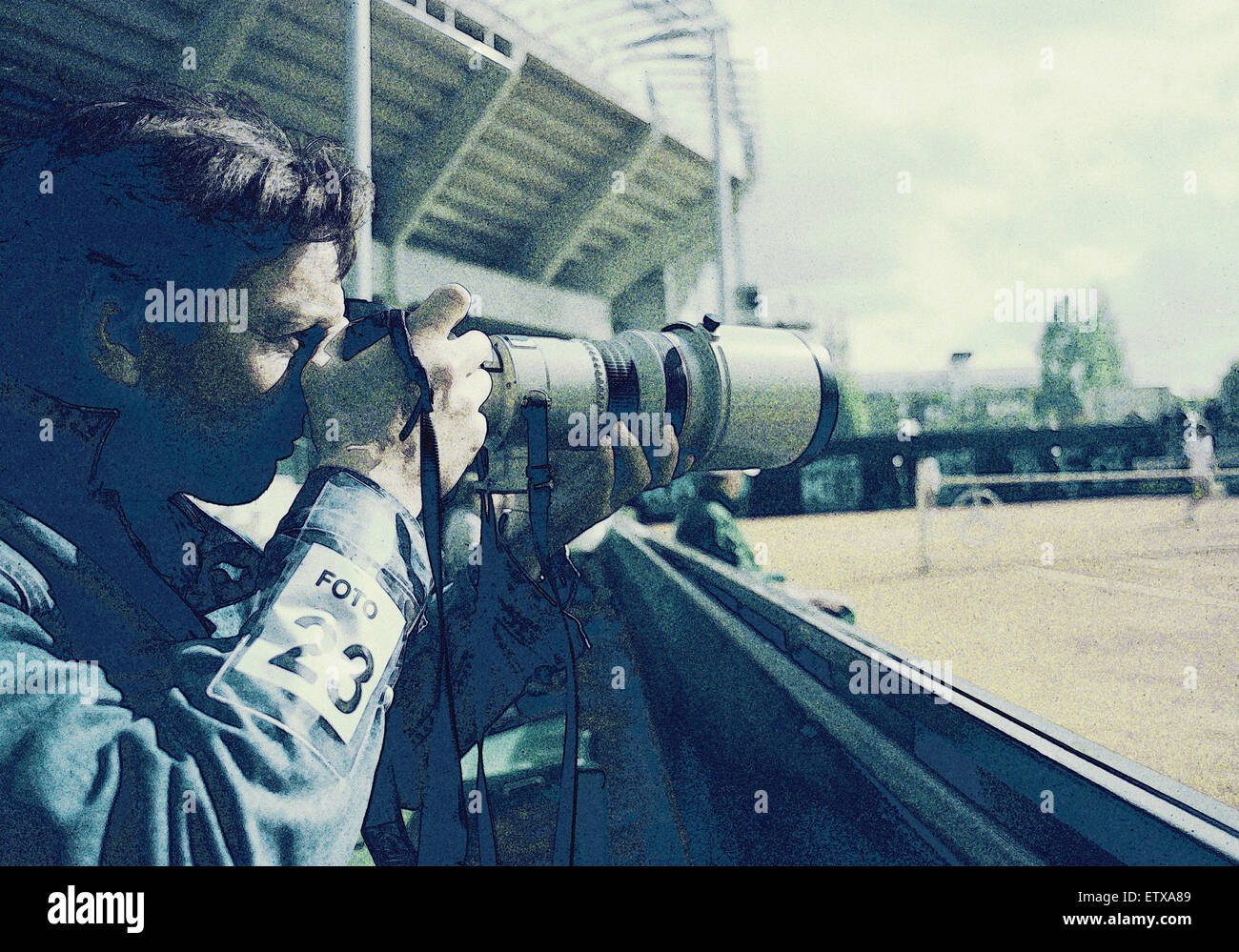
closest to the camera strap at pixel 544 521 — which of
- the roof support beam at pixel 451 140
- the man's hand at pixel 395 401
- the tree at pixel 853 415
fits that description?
the man's hand at pixel 395 401

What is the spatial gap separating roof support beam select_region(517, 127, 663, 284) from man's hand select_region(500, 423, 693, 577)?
6.58 ft

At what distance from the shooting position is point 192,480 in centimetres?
68

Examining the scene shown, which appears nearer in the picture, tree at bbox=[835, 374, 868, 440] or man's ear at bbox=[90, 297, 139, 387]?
man's ear at bbox=[90, 297, 139, 387]

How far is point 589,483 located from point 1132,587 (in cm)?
623

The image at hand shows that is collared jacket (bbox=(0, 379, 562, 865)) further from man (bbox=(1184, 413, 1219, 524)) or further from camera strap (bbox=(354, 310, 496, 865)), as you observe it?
man (bbox=(1184, 413, 1219, 524))

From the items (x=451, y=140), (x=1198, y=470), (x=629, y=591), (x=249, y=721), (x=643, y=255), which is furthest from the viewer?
(x=1198, y=470)

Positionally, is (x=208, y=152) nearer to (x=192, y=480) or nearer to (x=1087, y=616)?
(x=192, y=480)

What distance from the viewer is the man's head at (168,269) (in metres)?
0.59

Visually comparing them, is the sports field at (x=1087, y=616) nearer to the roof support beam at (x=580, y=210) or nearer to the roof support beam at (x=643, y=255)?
the roof support beam at (x=580, y=210)

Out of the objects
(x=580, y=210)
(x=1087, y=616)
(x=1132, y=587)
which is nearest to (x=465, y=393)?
(x=580, y=210)

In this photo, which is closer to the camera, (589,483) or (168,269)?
(168,269)

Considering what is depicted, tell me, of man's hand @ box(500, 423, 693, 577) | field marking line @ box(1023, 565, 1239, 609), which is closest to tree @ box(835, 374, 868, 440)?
field marking line @ box(1023, 565, 1239, 609)

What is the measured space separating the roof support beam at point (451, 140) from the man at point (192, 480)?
8.18 ft

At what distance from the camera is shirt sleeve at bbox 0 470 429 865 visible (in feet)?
1.45
